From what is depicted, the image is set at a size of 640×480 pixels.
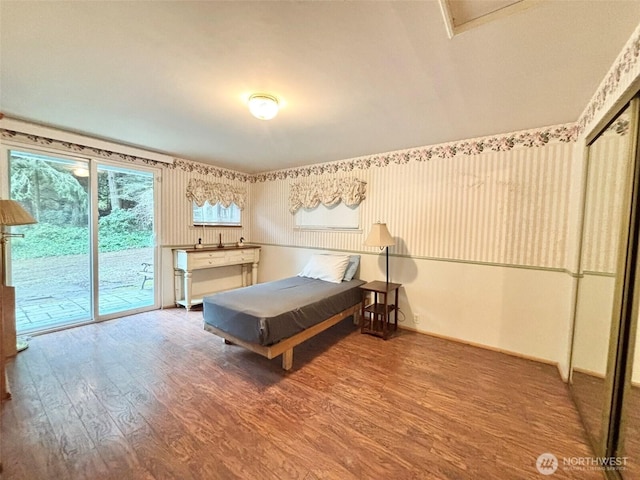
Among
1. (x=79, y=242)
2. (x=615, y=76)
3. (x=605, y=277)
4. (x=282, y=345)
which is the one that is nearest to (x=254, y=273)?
(x=79, y=242)

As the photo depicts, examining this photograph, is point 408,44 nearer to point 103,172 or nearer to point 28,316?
point 103,172

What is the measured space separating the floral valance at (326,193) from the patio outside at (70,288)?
2.41 m

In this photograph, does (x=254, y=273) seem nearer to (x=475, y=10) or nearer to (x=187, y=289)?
(x=187, y=289)

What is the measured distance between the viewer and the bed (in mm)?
2268

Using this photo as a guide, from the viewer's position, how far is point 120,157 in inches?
140

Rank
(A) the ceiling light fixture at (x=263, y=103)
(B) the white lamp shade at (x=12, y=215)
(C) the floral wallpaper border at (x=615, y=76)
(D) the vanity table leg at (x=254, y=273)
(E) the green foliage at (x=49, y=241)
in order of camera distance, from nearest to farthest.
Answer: (C) the floral wallpaper border at (x=615, y=76), (A) the ceiling light fixture at (x=263, y=103), (B) the white lamp shade at (x=12, y=215), (E) the green foliage at (x=49, y=241), (D) the vanity table leg at (x=254, y=273)

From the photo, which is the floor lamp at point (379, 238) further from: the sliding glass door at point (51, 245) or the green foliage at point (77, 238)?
the sliding glass door at point (51, 245)

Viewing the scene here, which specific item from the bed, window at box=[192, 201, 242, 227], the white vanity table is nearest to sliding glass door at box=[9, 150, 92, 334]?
the white vanity table

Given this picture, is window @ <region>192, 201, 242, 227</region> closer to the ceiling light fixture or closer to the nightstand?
Answer: the ceiling light fixture

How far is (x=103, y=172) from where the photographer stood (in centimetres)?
350

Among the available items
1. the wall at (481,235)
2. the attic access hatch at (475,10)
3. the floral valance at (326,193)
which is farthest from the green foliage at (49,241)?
the attic access hatch at (475,10)

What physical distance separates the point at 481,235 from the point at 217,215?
4183 millimetres

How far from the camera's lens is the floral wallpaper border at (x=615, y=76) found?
1.37 meters

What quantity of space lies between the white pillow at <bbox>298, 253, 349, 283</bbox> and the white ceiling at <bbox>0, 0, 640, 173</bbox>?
1.74 metres
